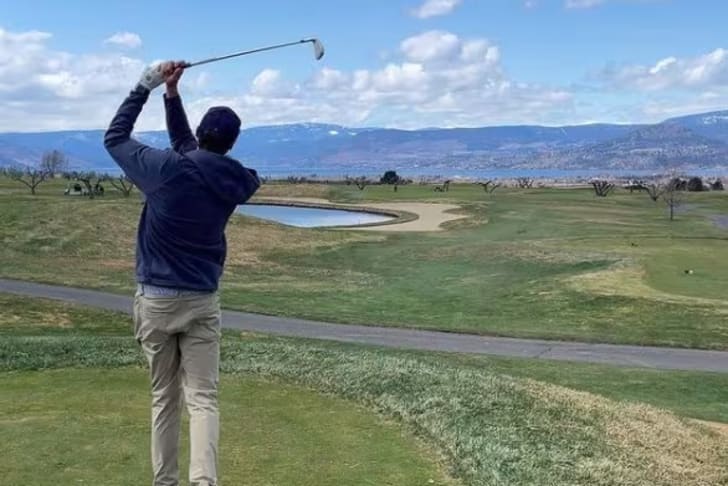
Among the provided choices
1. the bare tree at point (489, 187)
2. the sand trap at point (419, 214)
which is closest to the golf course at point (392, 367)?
the sand trap at point (419, 214)

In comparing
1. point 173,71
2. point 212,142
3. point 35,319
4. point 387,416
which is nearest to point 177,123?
point 173,71

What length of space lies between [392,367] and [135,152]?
7.01 metres

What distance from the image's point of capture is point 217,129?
498 centimetres

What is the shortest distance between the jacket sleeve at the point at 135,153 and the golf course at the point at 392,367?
2.44m

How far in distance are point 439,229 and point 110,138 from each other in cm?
4959

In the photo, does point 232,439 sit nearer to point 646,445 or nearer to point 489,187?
point 646,445

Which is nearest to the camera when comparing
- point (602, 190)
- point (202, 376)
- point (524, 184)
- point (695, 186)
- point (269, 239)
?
point (202, 376)

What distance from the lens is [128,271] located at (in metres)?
32.8

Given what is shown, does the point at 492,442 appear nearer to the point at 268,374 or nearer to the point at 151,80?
the point at 268,374

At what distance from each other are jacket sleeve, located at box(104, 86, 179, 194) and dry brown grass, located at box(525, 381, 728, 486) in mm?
4417

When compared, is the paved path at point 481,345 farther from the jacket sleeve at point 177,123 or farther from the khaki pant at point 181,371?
the jacket sleeve at point 177,123

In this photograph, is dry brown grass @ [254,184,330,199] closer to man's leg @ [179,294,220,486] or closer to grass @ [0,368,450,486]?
grass @ [0,368,450,486]

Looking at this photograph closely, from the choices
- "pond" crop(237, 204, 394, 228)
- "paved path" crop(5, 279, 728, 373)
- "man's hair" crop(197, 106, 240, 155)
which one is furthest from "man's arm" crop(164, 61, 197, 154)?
"pond" crop(237, 204, 394, 228)

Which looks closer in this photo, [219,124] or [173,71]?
[219,124]
